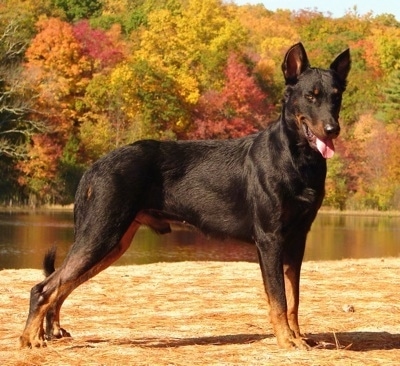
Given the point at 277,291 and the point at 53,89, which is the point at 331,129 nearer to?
the point at 277,291

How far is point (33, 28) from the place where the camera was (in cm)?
5369

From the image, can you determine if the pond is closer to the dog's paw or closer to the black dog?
the black dog

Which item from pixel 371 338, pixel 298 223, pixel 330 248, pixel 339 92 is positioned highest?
pixel 339 92

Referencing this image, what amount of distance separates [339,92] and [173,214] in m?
1.53

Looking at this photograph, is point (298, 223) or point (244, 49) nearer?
point (298, 223)

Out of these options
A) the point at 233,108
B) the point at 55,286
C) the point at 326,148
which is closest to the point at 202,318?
the point at 55,286

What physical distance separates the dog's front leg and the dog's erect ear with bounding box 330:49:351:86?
1315 mm

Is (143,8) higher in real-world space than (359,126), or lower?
higher

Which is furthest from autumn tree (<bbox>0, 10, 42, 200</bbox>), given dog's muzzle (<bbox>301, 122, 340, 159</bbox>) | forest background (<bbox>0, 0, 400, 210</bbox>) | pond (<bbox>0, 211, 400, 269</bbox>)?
dog's muzzle (<bbox>301, 122, 340, 159</bbox>)

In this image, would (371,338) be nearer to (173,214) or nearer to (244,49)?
(173,214)

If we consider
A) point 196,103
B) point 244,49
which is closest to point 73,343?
point 196,103

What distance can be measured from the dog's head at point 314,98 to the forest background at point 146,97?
3655 cm

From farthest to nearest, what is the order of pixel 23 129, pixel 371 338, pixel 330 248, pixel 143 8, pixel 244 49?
pixel 143 8 < pixel 244 49 < pixel 23 129 < pixel 330 248 < pixel 371 338

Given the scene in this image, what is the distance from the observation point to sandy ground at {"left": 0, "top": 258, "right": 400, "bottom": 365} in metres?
5.68
